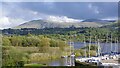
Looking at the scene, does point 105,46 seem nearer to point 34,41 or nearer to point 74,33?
point 74,33

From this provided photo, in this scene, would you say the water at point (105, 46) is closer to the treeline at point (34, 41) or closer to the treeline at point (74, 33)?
the treeline at point (74, 33)

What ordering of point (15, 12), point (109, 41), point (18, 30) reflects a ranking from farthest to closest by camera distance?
1. point (109, 41)
2. point (15, 12)
3. point (18, 30)

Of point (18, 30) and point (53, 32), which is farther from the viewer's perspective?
point (53, 32)

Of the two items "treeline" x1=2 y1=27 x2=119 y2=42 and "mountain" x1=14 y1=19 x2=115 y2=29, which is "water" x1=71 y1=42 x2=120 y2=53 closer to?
"treeline" x1=2 y1=27 x2=119 y2=42

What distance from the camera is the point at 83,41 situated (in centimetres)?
1246

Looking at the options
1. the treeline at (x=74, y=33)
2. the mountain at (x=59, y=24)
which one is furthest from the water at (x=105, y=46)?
the mountain at (x=59, y=24)

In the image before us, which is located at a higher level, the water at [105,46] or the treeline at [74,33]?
the treeline at [74,33]

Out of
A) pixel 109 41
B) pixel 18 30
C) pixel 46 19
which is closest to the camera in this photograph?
pixel 18 30

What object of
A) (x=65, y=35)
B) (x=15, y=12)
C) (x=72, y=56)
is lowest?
(x=72, y=56)

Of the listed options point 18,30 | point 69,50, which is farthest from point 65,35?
point 18,30

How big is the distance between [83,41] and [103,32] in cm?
105

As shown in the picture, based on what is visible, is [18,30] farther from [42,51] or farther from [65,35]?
[65,35]

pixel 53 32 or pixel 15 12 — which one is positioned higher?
pixel 15 12

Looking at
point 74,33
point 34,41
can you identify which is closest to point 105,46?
point 74,33
